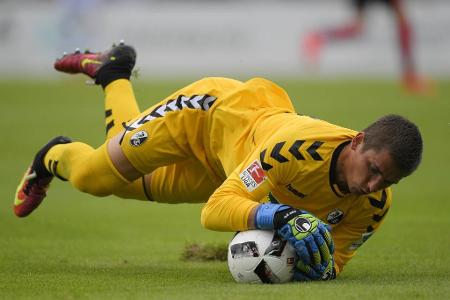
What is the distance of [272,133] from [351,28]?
2219 cm

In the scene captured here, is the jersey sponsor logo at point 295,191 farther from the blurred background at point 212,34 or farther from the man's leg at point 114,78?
the blurred background at point 212,34

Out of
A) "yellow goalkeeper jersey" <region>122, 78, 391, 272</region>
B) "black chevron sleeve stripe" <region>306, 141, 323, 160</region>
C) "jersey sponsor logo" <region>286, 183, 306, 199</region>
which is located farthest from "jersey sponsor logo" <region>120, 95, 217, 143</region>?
"black chevron sleeve stripe" <region>306, 141, 323, 160</region>

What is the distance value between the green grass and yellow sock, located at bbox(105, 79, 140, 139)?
3.54 feet

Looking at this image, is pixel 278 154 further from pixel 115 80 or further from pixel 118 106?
pixel 115 80

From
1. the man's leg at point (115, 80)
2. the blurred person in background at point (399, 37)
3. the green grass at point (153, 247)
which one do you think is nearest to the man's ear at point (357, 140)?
the green grass at point (153, 247)

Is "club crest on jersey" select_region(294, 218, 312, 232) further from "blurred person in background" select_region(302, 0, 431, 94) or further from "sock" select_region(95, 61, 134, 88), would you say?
"blurred person in background" select_region(302, 0, 431, 94)

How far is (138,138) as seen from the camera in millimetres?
7727

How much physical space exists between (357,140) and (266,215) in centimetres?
76

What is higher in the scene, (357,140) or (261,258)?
(357,140)

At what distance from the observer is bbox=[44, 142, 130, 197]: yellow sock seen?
796 cm

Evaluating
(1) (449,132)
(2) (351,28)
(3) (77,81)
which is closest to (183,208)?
(1) (449,132)

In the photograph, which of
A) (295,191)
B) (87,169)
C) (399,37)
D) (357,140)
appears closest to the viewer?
(357,140)

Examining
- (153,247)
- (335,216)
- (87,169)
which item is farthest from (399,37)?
(335,216)

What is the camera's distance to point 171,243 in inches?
378
